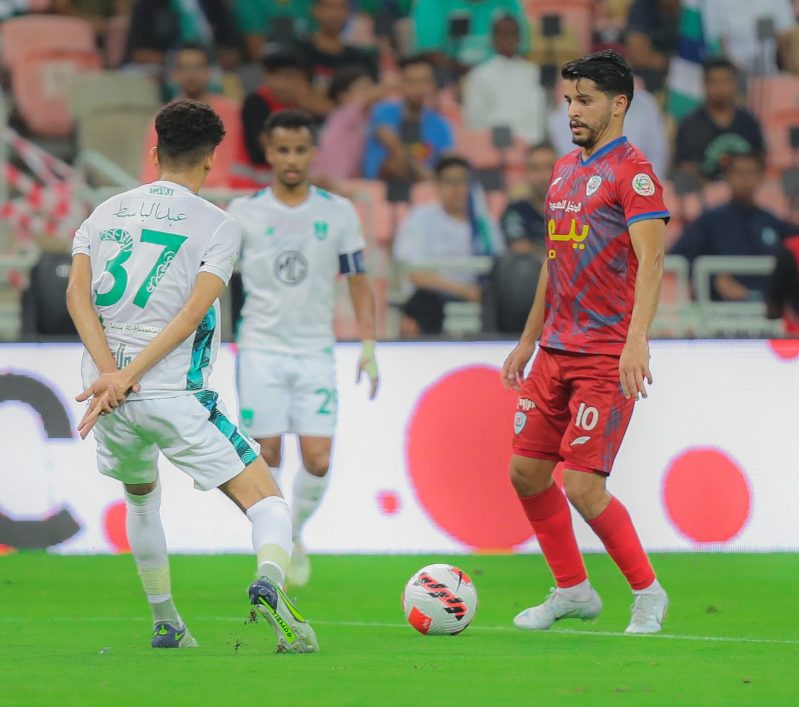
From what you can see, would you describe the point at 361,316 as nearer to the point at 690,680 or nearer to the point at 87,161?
the point at 690,680

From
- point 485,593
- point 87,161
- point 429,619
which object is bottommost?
point 485,593

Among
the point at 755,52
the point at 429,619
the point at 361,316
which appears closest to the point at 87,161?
the point at 361,316

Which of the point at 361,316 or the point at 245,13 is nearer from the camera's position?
the point at 361,316

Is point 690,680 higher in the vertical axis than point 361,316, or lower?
lower

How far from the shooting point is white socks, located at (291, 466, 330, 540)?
26.7 ft

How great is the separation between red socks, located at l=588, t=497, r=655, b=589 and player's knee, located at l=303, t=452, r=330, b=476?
246 cm

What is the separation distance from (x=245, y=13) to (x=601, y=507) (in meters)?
9.96

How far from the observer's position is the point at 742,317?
1172 centimetres

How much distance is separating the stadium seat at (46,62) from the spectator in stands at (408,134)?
9.12 feet

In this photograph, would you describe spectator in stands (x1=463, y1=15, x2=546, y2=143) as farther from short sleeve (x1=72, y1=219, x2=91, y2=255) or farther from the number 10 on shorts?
short sleeve (x1=72, y1=219, x2=91, y2=255)

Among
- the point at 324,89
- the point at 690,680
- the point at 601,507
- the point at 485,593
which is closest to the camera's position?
the point at 690,680

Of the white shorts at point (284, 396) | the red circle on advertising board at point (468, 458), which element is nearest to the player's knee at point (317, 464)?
the white shorts at point (284, 396)

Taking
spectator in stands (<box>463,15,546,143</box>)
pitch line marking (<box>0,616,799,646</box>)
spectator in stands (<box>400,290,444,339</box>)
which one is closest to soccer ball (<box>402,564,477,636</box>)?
pitch line marking (<box>0,616,799,646</box>)

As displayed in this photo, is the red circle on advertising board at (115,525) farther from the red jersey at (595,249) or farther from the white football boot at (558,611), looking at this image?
the red jersey at (595,249)
